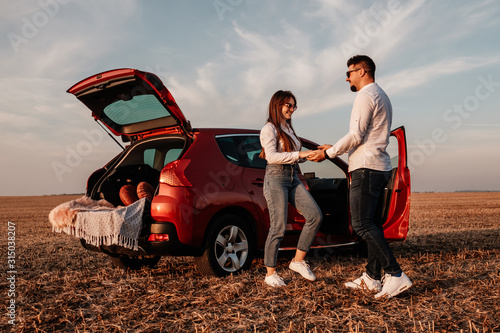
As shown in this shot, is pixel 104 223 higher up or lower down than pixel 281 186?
lower down

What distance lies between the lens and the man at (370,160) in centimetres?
396

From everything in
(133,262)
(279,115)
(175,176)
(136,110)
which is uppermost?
(136,110)

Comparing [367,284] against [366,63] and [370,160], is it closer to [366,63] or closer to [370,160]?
[370,160]

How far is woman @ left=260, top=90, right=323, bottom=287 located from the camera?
4.47 meters

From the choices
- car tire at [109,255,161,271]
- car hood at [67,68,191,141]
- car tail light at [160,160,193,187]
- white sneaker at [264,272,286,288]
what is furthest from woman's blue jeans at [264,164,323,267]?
car tire at [109,255,161,271]

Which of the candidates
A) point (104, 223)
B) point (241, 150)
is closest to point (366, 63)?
point (241, 150)

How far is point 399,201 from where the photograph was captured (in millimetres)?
5629

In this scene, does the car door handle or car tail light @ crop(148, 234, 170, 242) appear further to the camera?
the car door handle

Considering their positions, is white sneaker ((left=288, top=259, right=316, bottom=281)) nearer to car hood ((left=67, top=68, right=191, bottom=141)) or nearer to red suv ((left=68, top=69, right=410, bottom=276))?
red suv ((left=68, top=69, right=410, bottom=276))

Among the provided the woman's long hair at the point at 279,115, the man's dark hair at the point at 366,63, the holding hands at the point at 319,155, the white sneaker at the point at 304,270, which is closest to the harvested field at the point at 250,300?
the white sneaker at the point at 304,270

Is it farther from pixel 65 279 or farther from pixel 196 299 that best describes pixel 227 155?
pixel 65 279

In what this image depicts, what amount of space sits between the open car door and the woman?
1.47 metres

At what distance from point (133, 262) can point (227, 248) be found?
1745 mm

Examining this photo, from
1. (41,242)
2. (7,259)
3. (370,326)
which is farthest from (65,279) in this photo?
(41,242)
